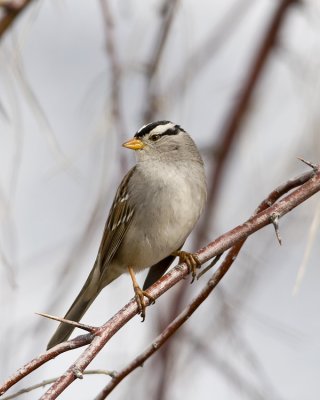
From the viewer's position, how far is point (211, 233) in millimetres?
3512

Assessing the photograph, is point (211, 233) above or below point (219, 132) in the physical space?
below

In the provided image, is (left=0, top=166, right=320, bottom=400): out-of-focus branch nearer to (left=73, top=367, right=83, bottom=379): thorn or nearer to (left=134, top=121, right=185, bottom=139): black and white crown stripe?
(left=73, top=367, right=83, bottom=379): thorn

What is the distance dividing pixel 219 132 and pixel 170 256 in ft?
2.30

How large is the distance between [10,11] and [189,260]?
1.06 meters

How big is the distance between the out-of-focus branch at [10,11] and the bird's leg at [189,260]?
3.00 ft

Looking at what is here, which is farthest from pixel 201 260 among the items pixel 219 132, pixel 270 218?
pixel 219 132

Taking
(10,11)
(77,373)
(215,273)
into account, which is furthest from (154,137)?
(77,373)

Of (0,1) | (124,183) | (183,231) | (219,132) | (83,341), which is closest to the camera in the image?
(83,341)

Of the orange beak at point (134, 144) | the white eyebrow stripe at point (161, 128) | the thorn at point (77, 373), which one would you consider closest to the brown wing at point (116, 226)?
the orange beak at point (134, 144)

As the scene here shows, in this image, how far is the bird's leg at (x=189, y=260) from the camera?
283cm

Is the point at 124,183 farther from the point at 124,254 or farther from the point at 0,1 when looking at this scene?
the point at 0,1

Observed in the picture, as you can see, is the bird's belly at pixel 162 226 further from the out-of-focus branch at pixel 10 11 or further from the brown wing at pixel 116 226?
the out-of-focus branch at pixel 10 11

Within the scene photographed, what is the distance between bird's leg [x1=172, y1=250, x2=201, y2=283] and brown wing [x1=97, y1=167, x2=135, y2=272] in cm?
36

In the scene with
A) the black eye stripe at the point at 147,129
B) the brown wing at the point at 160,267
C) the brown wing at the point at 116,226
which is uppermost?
the black eye stripe at the point at 147,129
